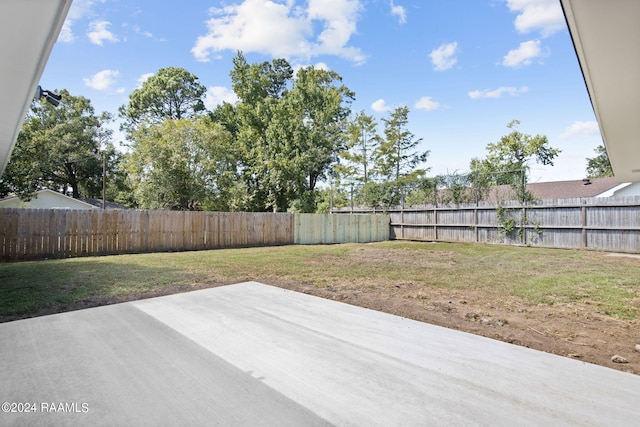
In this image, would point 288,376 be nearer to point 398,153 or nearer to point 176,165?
point 176,165

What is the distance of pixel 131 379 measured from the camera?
1973mm

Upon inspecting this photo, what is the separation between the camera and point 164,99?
2333 centimetres

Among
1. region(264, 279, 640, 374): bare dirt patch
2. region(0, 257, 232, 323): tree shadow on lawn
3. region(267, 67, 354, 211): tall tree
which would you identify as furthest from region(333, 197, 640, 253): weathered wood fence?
region(0, 257, 232, 323): tree shadow on lawn

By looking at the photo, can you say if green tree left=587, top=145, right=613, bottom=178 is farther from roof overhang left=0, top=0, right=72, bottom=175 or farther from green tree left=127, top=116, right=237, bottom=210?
roof overhang left=0, top=0, right=72, bottom=175

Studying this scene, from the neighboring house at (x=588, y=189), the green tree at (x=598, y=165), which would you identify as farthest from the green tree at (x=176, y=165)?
the green tree at (x=598, y=165)

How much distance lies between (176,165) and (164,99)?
12.0m

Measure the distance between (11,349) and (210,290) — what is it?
7.37 ft

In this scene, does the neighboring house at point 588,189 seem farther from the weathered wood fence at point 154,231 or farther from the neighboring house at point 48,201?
the neighboring house at point 48,201

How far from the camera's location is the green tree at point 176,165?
14.4 meters

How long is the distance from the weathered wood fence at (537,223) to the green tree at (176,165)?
9603 mm

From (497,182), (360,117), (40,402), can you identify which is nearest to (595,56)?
(40,402)

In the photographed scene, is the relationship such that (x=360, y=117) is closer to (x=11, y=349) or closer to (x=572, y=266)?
(x=572, y=266)

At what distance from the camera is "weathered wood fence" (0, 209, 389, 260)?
25.8 ft

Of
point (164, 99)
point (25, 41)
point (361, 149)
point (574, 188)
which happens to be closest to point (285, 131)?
point (361, 149)
